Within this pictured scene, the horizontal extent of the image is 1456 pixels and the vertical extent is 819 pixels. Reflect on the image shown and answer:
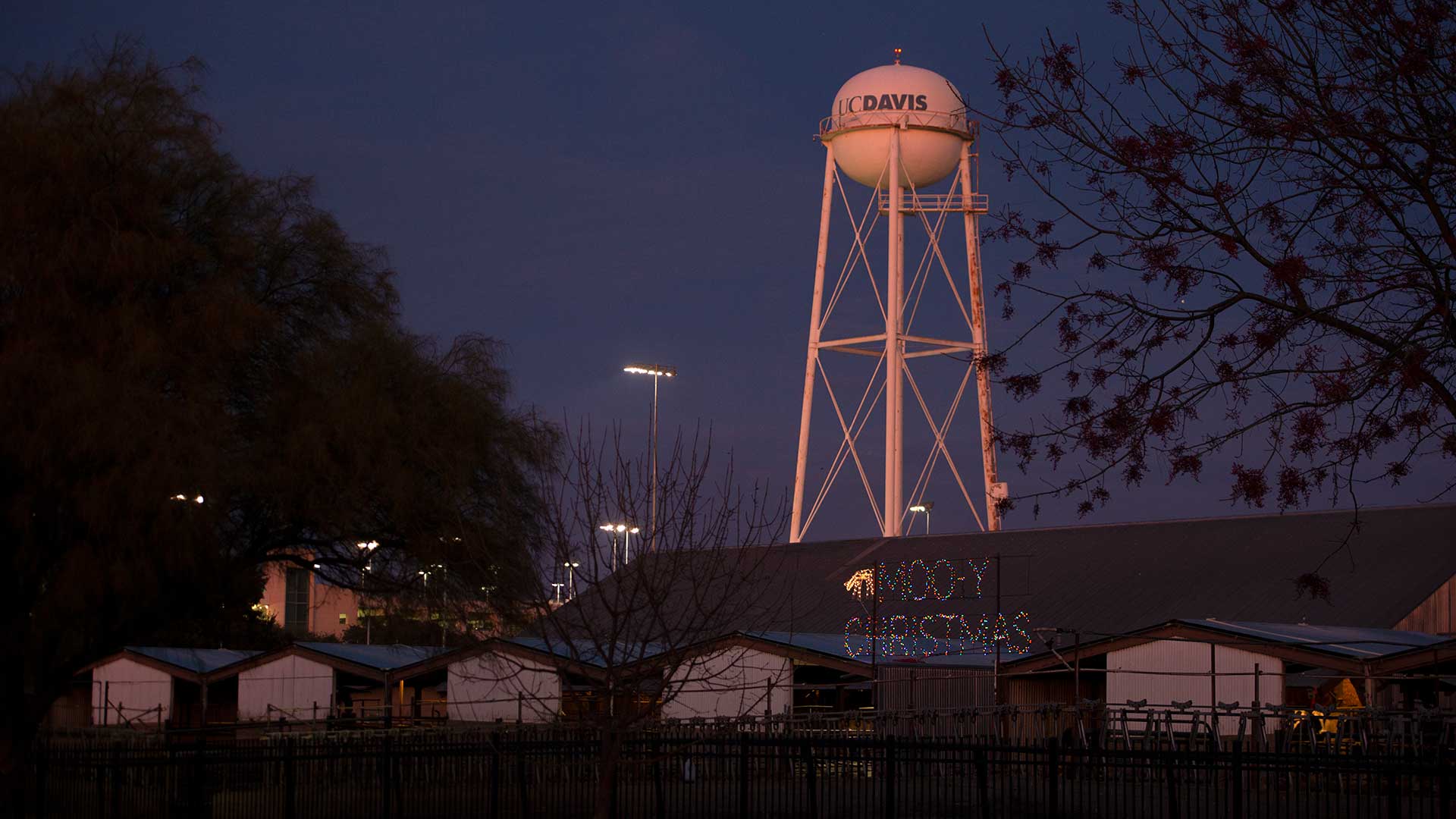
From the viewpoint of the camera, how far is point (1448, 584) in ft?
117

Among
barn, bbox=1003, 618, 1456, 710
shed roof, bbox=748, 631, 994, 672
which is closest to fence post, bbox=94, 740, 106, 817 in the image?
barn, bbox=1003, 618, 1456, 710

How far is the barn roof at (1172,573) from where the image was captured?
1446 inches

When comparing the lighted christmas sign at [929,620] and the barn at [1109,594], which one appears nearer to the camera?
the barn at [1109,594]

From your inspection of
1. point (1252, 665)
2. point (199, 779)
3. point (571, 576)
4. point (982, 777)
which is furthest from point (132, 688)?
point (982, 777)

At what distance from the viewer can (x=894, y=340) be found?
162 ft

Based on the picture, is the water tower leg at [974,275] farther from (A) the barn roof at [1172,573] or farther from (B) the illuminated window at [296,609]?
(B) the illuminated window at [296,609]

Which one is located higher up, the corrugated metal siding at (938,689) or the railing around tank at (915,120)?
the railing around tank at (915,120)

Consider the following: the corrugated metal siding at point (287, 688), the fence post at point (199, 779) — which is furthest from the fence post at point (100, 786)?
the corrugated metal siding at point (287, 688)

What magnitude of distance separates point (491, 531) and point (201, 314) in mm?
5038

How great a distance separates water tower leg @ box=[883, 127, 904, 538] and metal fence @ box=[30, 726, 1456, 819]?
24534 mm

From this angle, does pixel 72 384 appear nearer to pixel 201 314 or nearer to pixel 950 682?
pixel 201 314

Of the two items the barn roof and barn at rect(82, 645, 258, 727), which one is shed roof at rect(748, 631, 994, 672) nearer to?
the barn roof

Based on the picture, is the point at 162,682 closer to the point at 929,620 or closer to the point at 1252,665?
the point at 929,620

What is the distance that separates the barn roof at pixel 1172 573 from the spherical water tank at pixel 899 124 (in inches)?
451
